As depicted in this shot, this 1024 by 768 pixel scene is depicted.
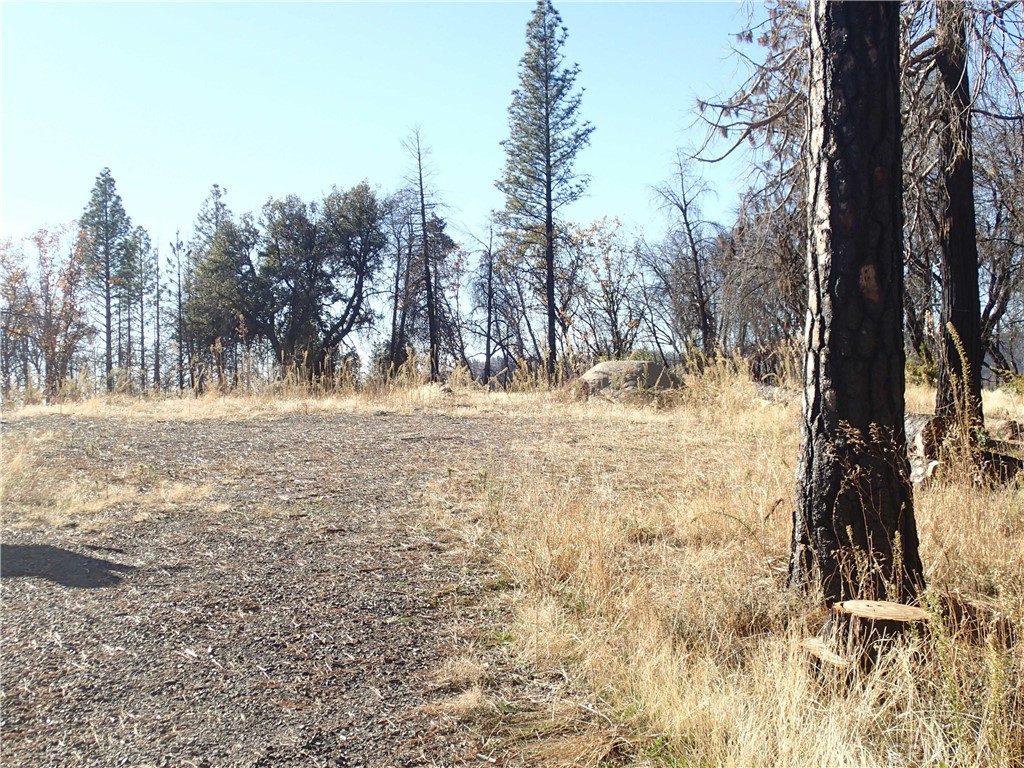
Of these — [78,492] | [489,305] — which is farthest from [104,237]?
[78,492]

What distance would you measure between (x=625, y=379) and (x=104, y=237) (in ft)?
101

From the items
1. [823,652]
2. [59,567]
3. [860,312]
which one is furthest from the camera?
[59,567]

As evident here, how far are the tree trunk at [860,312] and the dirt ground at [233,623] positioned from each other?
57.2 inches

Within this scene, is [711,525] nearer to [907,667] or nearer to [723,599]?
[723,599]

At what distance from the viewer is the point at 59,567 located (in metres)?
3.21

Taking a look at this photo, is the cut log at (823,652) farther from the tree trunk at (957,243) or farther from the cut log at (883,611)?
the tree trunk at (957,243)

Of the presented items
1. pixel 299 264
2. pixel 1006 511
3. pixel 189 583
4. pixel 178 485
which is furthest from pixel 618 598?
pixel 299 264

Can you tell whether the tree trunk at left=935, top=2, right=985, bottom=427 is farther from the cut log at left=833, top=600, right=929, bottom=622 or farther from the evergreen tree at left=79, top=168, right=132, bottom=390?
the evergreen tree at left=79, top=168, right=132, bottom=390

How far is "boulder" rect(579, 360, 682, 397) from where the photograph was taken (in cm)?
1036

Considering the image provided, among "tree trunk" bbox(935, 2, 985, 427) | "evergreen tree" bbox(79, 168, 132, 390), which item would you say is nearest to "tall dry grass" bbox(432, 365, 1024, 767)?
"tree trunk" bbox(935, 2, 985, 427)

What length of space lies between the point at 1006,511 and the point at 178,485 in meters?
4.76

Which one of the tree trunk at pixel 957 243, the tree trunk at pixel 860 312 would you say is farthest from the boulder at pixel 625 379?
the tree trunk at pixel 860 312

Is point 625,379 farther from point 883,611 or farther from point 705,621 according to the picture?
point 883,611

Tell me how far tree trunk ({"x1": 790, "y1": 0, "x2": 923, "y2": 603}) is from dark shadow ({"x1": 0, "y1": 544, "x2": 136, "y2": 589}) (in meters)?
2.89
